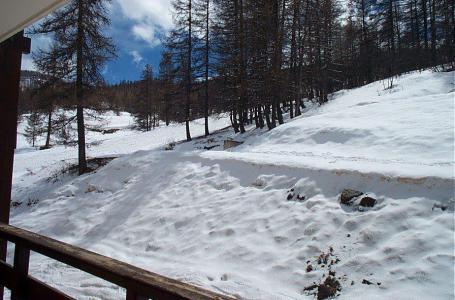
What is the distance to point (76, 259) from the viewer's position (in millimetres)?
2354

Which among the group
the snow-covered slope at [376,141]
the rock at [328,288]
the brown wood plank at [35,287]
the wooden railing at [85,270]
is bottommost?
the rock at [328,288]

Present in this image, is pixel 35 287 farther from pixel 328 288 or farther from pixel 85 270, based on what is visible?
pixel 328 288

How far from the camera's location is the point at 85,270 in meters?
2.27

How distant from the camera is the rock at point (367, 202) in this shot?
6.65 m

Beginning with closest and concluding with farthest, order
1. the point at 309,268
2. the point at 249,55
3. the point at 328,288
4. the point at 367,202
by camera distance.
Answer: the point at 328,288, the point at 309,268, the point at 367,202, the point at 249,55

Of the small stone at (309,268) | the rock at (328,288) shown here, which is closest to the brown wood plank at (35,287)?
the rock at (328,288)

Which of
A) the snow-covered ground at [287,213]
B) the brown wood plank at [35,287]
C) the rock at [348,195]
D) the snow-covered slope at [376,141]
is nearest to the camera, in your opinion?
the brown wood plank at [35,287]

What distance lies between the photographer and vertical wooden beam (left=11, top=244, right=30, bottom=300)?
296 cm

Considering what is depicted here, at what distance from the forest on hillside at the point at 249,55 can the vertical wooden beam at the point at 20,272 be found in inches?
583

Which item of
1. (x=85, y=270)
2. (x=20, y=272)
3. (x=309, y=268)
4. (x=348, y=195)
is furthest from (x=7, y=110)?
(x=348, y=195)

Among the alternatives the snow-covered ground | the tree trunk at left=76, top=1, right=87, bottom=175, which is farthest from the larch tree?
the snow-covered ground

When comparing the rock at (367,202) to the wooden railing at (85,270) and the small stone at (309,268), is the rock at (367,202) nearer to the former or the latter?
the small stone at (309,268)

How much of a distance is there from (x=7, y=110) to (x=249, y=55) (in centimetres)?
1926

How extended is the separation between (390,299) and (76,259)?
4.10 m
